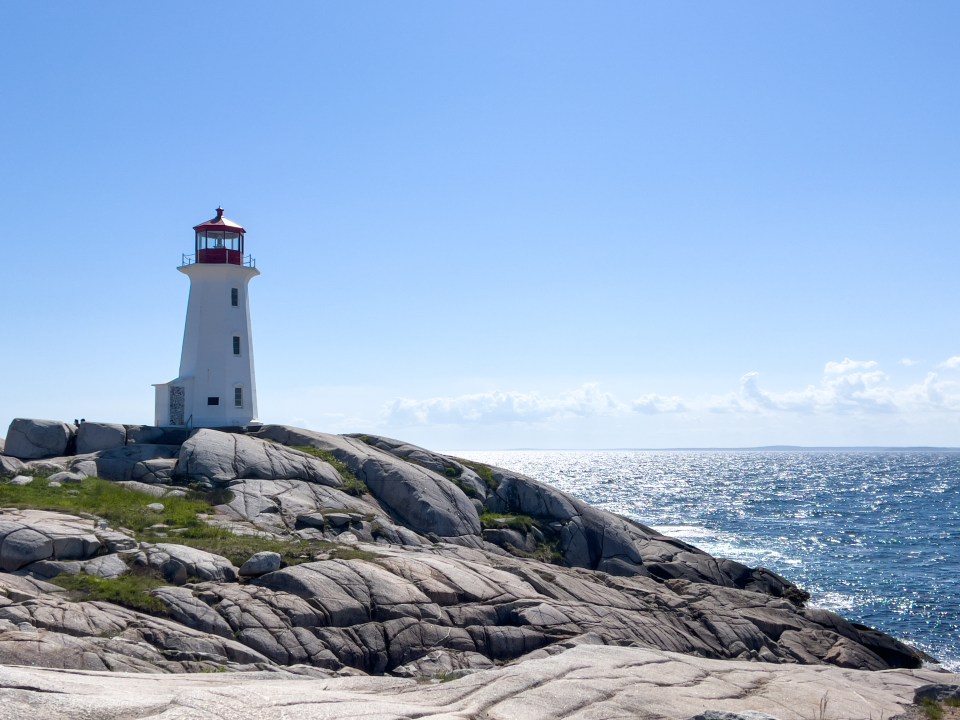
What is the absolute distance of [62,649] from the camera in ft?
50.5

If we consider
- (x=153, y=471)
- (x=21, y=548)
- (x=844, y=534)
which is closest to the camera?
(x=21, y=548)

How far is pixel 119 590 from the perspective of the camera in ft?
63.0

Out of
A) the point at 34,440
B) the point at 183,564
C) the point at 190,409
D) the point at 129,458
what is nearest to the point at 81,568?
the point at 183,564

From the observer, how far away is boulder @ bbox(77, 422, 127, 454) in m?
35.6

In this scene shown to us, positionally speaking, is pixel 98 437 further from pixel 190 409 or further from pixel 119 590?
pixel 119 590

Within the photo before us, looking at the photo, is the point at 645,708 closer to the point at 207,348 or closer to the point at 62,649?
the point at 62,649

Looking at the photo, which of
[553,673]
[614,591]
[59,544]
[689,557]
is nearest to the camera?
[553,673]

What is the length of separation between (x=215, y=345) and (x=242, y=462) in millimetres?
11548

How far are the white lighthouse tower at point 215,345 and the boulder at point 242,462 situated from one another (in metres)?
7.17

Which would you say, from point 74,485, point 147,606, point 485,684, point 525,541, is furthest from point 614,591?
point 74,485

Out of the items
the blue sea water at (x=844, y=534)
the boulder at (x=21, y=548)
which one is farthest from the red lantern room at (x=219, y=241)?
the blue sea water at (x=844, y=534)

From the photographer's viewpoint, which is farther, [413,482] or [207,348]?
[207,348]

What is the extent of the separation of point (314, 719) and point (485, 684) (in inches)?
131

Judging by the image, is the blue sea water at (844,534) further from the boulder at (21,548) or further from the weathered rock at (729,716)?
the boulder at (21,548)
